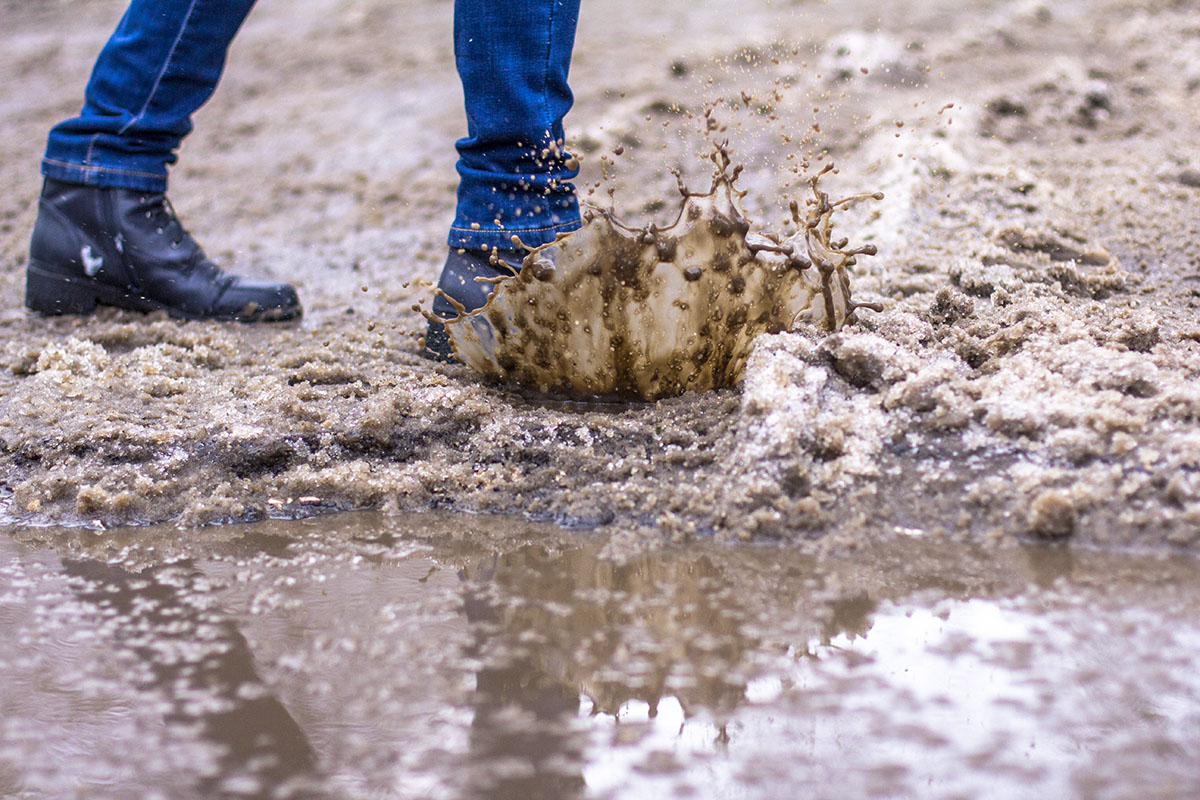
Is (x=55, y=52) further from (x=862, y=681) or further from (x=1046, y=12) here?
(x=862, y=681)

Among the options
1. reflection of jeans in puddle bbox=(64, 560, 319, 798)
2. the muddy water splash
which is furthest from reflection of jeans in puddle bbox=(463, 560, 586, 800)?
the muddy water splash

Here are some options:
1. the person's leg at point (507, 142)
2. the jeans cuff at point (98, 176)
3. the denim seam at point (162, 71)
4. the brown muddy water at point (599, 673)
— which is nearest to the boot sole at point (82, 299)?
the jeans cuff at point (98, 176)

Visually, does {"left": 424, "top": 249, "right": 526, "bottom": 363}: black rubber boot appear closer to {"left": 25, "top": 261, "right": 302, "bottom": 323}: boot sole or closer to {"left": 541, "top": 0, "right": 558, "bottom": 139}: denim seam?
{"left": 541, "top": 0, "right": 558, "bottom": 139}: denim seam

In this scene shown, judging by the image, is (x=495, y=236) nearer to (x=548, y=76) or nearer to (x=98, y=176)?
(x=548, y=76)

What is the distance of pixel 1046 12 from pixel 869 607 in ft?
13.7

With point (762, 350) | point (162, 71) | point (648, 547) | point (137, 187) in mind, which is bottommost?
point (648, 547)

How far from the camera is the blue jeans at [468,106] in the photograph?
1.70 metres

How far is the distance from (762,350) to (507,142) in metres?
0.61

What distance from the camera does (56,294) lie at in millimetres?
2256

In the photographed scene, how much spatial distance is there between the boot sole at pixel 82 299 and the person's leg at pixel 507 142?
0.61 meters

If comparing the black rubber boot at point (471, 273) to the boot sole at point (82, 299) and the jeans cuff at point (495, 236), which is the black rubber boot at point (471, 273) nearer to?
the jeans cuff at point (495, 236)

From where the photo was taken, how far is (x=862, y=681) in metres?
0.93

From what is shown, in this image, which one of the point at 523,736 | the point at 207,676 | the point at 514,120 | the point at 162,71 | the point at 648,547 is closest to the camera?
the point at 523,736

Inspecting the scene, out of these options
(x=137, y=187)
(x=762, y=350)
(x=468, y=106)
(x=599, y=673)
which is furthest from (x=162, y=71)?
(x=599, y=673)
